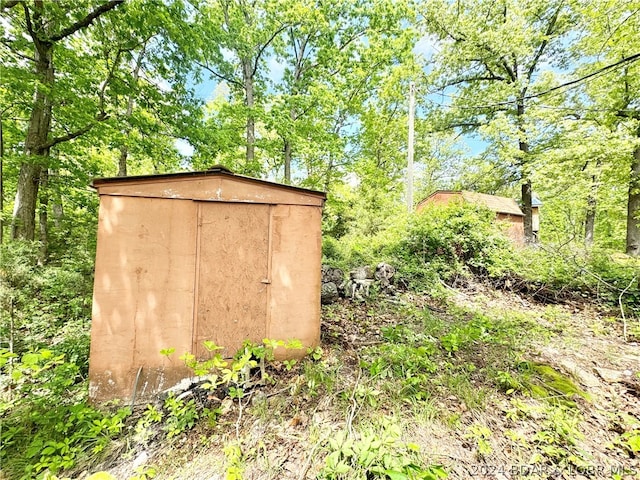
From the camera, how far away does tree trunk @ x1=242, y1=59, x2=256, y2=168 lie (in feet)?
29.4

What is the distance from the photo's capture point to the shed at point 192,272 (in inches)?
102

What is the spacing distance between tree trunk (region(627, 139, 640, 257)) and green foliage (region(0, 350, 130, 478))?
14417 millimetres

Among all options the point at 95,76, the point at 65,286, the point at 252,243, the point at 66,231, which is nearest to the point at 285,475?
the point at 252,243

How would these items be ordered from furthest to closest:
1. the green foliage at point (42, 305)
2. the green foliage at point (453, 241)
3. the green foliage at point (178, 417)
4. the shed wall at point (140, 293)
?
the green foliage at point (453, 241) → the green foliage at point (42, 305) → the shed wall at point (140, 293) → the green foliage at point (178, 417)

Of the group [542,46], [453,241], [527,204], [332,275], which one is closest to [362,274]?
[332,275]

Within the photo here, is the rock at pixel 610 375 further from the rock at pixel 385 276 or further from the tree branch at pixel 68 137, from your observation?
the tree branch at pixel 68 137

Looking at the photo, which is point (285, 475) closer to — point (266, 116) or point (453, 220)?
point (453, 220)

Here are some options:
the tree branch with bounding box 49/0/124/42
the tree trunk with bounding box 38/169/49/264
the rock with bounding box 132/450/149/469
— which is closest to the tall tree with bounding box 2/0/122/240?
the tree branch with bounding box 49/0/124/42

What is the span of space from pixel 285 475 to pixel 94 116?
758 cm

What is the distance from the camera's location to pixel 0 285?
3273mm

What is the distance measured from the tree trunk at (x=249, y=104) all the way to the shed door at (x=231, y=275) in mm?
6621

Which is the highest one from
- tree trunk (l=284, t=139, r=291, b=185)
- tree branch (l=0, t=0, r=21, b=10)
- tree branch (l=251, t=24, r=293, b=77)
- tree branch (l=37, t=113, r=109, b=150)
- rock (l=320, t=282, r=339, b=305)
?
tree branch (l=251, t=24, r=293, b=77)

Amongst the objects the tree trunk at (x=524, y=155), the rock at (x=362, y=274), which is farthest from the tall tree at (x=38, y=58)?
the tree trunk at (x=524, y=155)

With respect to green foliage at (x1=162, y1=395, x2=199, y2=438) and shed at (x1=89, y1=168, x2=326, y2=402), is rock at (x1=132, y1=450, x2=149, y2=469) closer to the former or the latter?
green foliage at (x1=162, y1=395, x2=199, y2=438)
